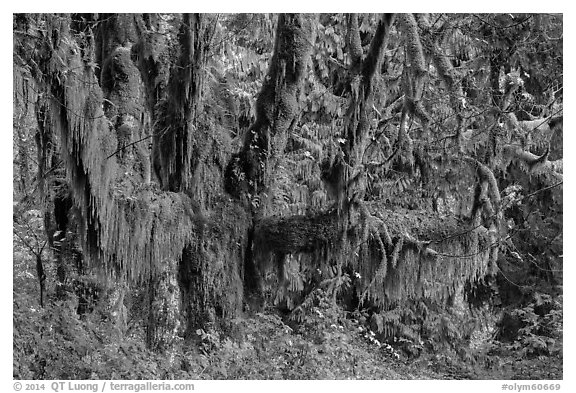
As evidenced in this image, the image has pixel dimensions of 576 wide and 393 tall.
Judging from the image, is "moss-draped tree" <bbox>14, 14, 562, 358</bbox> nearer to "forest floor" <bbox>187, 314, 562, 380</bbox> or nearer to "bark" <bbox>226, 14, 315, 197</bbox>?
"bark" <bbox>226, 14, 315, 197</bbox>

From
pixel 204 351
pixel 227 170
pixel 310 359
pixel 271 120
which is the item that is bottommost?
pixel 310 359

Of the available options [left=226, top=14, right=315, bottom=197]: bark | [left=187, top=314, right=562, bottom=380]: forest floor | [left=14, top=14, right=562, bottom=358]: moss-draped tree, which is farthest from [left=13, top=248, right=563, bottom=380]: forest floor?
[left=226, top=14, right=315, bottom=197]: bark

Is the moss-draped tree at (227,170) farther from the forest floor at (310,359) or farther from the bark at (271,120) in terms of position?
the forest floor at (310,359)

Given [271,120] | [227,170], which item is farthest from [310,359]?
→ [271,120]

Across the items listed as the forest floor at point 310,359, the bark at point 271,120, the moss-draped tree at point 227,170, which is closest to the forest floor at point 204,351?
the forest floor at point 310,359

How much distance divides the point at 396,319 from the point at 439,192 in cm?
253

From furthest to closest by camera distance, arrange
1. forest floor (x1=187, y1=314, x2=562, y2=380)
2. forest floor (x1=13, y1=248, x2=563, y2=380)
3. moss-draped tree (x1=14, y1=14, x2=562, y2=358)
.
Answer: forest floor (x1=187, y1=314, x2=562, y2=380) < moss-draped tree (x1=14, y1=14, x2=562, y2=358) < forest floor (x1=13, y1=248, x2=563, y2=380)

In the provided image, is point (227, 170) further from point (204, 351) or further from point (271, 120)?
point (204, 351)

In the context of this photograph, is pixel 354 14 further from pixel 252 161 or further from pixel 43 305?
pixel 43 305

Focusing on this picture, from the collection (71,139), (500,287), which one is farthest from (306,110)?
(500,287)

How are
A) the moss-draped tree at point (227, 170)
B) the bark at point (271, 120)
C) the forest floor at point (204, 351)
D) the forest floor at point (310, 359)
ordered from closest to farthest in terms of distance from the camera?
the forest floor at point (204, 351) < the moss-draped tree at point (227, 170) < the forest floor at point (310, 359) < the bark at point (271, 120)

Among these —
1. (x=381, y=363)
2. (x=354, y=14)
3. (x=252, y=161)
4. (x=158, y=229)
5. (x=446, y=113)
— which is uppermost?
(x=354, y=14)

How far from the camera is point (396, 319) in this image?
12.8m

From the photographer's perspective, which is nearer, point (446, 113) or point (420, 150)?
point (420, 150)
